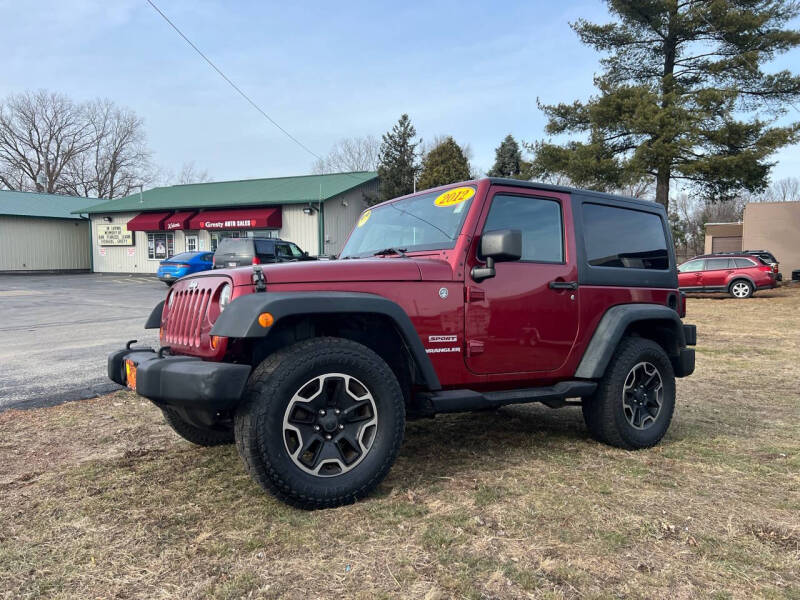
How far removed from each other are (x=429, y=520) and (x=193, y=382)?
4.46 ft

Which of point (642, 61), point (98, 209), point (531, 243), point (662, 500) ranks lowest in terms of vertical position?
point (662, 500)

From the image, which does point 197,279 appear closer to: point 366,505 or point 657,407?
point 366,505

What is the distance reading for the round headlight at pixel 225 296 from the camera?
9.80 feet

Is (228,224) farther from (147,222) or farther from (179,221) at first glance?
(147,222)

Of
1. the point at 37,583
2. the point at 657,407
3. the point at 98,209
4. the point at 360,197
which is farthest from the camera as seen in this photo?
the point at 98,209

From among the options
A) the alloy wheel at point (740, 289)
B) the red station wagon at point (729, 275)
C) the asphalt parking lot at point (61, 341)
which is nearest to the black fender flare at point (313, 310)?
the asphalt parking lot at point (61, 341)

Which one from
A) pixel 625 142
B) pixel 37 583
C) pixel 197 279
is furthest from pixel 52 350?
pixel 625 142

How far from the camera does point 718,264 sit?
20266 millimetres

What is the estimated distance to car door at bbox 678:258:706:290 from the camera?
20.4 metres

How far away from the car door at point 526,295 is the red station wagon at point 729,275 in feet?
60.2

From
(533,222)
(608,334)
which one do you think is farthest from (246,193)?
(608,334)

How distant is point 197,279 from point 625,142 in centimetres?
2265

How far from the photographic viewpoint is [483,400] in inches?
136

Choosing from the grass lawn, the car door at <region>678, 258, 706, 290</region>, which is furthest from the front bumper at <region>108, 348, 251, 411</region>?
the car door at <region>678, 258, 706, 290</region>
